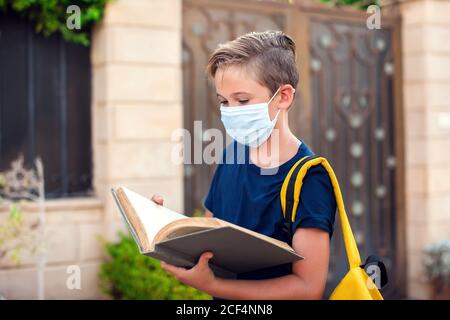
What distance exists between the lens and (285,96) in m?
1.94

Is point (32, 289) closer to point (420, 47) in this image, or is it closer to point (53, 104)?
point (53, 104)

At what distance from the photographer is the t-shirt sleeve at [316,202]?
1744 mm

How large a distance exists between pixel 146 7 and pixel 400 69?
117 inches

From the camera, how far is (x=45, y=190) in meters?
4.79

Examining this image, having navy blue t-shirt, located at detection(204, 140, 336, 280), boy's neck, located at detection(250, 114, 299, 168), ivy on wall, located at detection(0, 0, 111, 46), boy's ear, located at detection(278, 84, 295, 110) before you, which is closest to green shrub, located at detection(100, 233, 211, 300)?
ivy on wall, located at detection(0, 0, 111, 46)

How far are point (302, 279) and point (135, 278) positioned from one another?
278 centimetres

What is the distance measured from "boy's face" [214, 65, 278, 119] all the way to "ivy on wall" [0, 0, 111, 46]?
9.78 ft

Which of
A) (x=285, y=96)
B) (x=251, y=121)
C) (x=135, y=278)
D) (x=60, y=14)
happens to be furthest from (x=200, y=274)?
(x=60, y=14)

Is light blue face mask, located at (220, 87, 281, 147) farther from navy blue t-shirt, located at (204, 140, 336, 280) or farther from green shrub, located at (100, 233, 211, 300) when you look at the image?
green shrub, located at (100, 233, 211, 300)

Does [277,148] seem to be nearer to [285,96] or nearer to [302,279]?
[285,96]

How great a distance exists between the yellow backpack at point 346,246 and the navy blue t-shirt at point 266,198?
17mm

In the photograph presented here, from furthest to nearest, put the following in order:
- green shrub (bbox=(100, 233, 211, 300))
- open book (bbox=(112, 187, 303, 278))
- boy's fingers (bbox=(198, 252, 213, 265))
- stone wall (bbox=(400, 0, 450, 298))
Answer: stone wall (bbox=(400, 0, 450, 298)) → green shrub (bbox=(100, 233, 211, 300)) → boy's fingers (bbox=(198, 252, 213, 265)) → open book (bbox=(112, 187, 303, 278))

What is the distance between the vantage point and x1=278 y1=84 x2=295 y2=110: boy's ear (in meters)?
1.92

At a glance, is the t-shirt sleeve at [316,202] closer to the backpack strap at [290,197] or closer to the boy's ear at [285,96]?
the backpack strap at [290,197]
